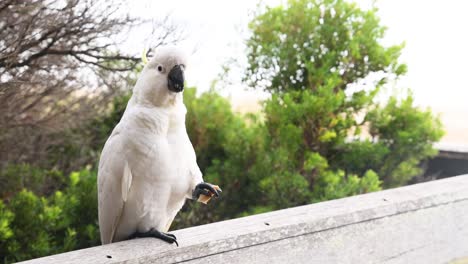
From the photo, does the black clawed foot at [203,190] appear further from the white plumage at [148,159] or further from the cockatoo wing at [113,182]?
the cockatoo wing at [113,182]

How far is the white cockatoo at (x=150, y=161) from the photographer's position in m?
1.33

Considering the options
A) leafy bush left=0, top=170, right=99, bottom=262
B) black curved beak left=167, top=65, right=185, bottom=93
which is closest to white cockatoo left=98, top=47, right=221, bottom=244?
black curved beak left=167, top=65, right=185, bottom=93

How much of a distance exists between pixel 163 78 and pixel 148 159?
202 mm

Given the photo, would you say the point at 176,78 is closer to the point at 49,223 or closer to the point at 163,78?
the point at 163,78

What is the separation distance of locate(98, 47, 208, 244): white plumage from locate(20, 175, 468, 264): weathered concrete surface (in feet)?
0.27

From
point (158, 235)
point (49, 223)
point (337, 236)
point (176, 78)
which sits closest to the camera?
point (176, 78)

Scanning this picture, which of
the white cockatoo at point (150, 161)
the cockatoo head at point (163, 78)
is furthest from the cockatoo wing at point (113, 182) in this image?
the cockatoo head at point (163, 78)

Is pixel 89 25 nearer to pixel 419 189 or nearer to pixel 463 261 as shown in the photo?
pixel 419 189

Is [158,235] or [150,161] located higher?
[150,161]

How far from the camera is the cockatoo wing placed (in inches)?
53.3

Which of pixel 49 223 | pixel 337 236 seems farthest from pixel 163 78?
pixel 49 223

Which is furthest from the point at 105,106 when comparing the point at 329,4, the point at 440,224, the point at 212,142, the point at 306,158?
the point at 440,224

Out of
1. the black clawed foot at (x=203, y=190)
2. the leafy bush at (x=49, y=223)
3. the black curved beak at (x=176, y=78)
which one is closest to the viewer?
the black curved beak at (x=176, y=78)

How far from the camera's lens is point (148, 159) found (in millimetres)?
1340
